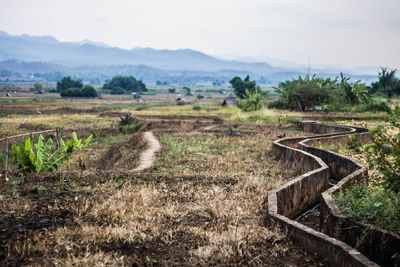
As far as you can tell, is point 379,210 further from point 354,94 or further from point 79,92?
point 79,92

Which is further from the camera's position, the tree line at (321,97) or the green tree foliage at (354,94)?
the green tree foliage at (354,94)

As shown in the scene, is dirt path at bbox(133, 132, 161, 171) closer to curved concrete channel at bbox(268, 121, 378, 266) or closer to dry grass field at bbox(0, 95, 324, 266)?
dry grass field at bbox(0, 95, 324, 266)

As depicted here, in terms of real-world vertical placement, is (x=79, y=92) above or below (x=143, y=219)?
below

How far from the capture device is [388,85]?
6303 cm

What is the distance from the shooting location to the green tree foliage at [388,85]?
6119 centimetres

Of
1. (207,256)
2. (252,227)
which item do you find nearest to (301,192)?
(252,227)

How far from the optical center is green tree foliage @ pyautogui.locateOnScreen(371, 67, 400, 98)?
61.2 meters

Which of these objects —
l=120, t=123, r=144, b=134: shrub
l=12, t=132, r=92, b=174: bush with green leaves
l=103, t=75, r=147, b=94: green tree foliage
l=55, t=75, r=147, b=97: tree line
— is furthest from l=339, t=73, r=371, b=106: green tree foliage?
l=103, t=75, r=147, b=94: green tree foliage

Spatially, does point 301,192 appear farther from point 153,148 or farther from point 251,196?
point 153,148

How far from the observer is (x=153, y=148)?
16.5 m

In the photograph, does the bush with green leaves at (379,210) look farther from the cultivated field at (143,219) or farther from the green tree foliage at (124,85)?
the green tree foliage at (124,85)

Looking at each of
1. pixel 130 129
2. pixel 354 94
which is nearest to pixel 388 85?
pixel 354 94

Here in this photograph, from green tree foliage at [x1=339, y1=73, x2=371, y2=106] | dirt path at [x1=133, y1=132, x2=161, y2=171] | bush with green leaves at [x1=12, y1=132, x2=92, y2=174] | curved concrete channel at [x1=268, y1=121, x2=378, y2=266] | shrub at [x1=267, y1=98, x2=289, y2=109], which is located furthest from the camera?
shrub at [x1=267, y1=98, x2=289, y2=109]

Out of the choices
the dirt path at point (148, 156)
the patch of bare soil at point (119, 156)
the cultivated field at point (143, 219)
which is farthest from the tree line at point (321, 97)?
the cultivated field at point (143, 219)
